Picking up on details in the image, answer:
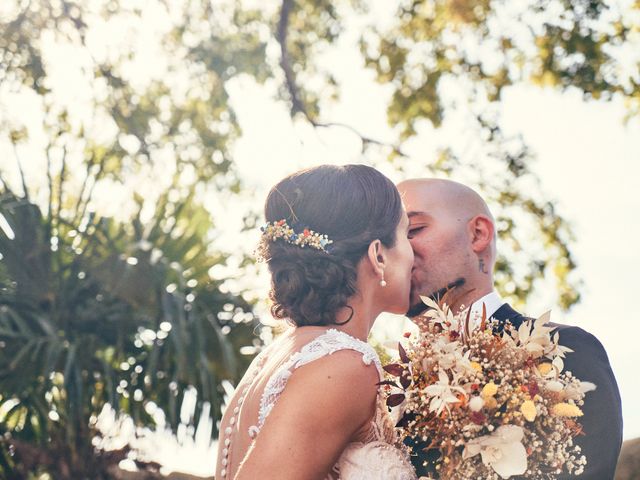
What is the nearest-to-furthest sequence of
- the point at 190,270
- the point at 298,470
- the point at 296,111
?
the point at 298,470
the point at 190,270
the point at 296,111

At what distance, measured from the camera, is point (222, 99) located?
44.3 feet

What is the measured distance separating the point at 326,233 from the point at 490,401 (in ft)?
2.58

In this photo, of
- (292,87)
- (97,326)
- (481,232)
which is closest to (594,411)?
(481,232)

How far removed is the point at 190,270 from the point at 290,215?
5146mm

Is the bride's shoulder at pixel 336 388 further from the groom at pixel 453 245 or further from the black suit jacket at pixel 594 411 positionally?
the groom at pixel 453 245

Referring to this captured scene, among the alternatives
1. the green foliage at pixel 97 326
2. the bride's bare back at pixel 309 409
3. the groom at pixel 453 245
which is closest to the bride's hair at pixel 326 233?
the bride's bare back at pixel 309 409

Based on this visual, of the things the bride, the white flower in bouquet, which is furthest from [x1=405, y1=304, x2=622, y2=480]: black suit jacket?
the bride

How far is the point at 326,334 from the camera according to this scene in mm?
3277

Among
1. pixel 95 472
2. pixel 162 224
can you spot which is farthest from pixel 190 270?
pixel 95 472

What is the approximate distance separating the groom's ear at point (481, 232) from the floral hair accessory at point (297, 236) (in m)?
1.30

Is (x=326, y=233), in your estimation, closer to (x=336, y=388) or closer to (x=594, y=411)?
(x=336, y=388)

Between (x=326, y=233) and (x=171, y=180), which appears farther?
(x=171, y=180)

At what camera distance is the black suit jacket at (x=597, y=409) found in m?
3.42

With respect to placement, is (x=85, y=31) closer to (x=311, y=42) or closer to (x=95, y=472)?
(x=311, y=42)
